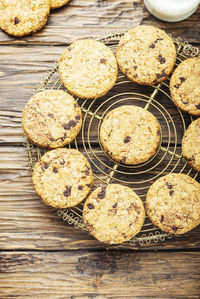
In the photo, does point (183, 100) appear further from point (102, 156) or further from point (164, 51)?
point (102, 156)

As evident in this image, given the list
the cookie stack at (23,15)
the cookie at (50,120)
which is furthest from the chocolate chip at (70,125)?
the cookie stack at (23,15)

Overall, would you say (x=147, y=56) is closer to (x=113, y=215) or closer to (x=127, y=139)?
(x=127, y=139)

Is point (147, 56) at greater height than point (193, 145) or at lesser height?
greater

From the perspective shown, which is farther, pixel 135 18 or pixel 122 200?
pixel 135 18

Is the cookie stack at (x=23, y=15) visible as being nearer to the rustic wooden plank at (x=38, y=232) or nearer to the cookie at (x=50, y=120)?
the cookie at (x=50, y=120)

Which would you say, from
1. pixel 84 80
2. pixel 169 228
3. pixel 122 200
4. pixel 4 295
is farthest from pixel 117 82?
pixel 4 295

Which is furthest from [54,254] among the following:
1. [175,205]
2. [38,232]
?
[175,205]

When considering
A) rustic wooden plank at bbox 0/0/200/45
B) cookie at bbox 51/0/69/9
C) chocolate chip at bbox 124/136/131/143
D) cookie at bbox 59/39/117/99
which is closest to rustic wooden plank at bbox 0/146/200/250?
chocolate chip at bbox 124/136/131/143
